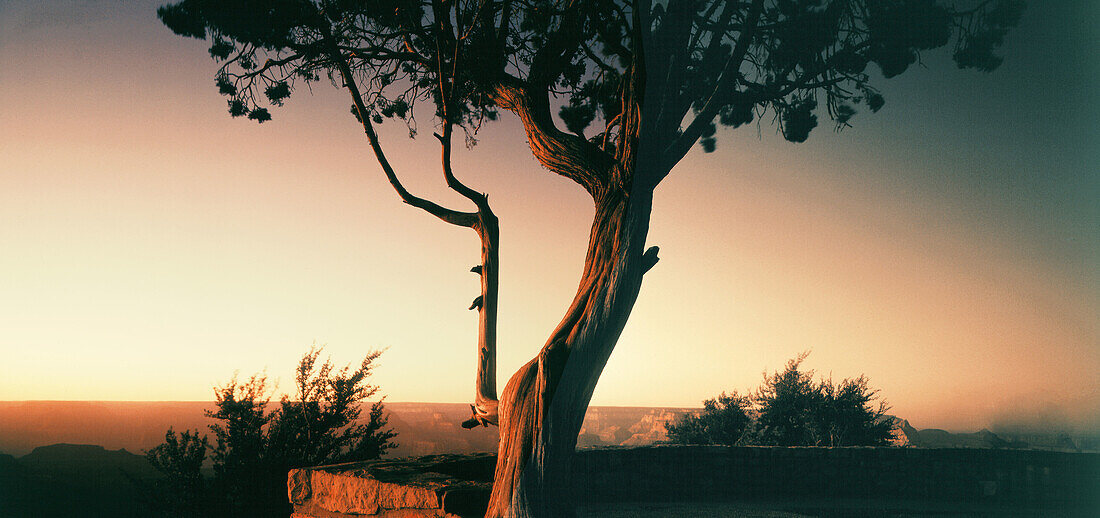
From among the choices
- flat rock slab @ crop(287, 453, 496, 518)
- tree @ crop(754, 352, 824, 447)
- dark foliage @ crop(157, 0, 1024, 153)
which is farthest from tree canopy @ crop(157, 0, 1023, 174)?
tree @ crop(754, 352, 824, 447)

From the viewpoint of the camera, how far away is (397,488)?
4.16 metres

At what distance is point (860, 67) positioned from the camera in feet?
18.8

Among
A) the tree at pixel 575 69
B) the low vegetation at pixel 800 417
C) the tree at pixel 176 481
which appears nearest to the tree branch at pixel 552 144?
the tree at pixel 575 69

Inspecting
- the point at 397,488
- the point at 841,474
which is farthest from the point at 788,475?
the point at 397,488

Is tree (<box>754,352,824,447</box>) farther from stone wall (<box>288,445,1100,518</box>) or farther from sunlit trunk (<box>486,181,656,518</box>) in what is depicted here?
sunlit trunk (<box>486,181,656,518</box>)

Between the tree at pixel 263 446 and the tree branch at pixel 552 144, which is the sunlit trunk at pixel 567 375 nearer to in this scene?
the tree branch at pixel 552 144

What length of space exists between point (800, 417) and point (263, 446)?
11.1 metres

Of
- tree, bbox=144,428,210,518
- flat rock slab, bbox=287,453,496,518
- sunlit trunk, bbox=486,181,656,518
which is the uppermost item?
sunlit trunk, bbox=486,181,656,518

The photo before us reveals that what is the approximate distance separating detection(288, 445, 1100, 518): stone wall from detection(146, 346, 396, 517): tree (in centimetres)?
342

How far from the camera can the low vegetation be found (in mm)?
13430

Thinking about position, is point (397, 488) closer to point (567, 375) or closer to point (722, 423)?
point (567, 375)

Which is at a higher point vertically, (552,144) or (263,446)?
(552,144)

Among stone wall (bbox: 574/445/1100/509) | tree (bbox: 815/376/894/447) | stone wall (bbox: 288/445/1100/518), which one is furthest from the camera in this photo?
tree (bbox: 815/376/894/447)

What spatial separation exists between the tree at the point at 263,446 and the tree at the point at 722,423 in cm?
828
